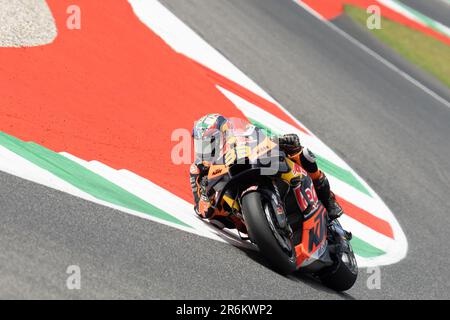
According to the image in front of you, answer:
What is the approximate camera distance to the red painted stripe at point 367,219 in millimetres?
9414

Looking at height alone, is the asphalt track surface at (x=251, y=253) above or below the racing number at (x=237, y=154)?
below

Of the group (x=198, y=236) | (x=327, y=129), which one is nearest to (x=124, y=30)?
(x=327, y=129)

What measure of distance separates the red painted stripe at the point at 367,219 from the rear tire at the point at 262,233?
361cm

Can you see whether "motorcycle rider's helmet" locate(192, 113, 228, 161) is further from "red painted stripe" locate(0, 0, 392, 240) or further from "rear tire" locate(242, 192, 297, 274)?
"red painted stripe" locate(0, 0, 392, 240)

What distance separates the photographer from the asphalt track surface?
491cm

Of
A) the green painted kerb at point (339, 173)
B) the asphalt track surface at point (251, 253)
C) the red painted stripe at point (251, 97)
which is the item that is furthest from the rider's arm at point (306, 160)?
the red painted stripe at point (251, 97)

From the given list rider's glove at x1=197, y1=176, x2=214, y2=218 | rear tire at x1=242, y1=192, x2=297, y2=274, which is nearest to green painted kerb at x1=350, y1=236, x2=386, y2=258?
rider's glove at x1=197, y1=176, x2=214, y2=218

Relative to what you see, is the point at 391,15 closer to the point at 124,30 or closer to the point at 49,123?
the point at 124,30

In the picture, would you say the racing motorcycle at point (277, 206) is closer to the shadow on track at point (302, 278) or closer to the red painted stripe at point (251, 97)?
the shadow on track at point (302, 278)

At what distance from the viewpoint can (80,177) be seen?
6875mm

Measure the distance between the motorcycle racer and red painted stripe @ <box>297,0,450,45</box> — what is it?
1202 cm

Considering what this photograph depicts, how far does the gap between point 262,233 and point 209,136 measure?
1215 millimetres

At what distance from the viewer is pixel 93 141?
8133 millimetres

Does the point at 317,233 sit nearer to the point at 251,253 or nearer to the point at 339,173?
the point at 251,253
